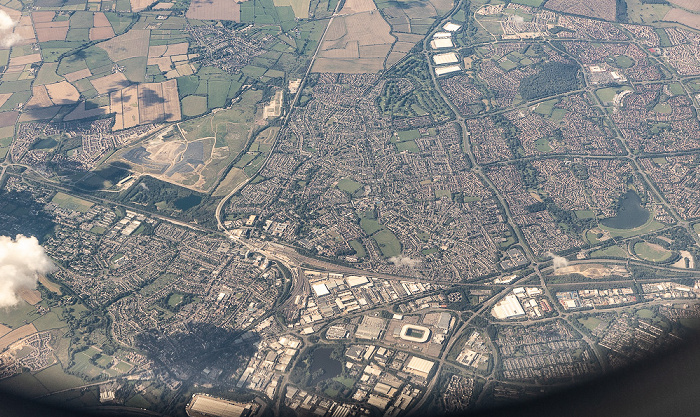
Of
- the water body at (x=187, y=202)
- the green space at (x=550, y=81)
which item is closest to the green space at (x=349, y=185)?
the water body at (x=187, y=202)

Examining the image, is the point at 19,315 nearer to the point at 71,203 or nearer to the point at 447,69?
the point at 71,203

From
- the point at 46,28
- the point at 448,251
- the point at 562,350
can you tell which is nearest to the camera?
the point at 562,350

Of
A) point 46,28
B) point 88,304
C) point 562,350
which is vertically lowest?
point 562,350

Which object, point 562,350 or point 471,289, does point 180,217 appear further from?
point 562,350

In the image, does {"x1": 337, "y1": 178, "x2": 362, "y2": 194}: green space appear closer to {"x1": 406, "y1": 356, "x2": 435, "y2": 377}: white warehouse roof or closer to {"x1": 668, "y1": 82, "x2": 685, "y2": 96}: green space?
{"x1": 406, "y1": 356, "x2": 435, "y2": 377}: white warehouse roof

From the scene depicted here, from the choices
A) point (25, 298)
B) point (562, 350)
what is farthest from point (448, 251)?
point (25, 298)

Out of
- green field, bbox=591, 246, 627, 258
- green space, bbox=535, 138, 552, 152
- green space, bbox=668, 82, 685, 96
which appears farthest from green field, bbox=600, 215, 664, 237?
green space, bbox=668, 82, 685, 96

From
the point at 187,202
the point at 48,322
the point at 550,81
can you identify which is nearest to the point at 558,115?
the point at 550,81
